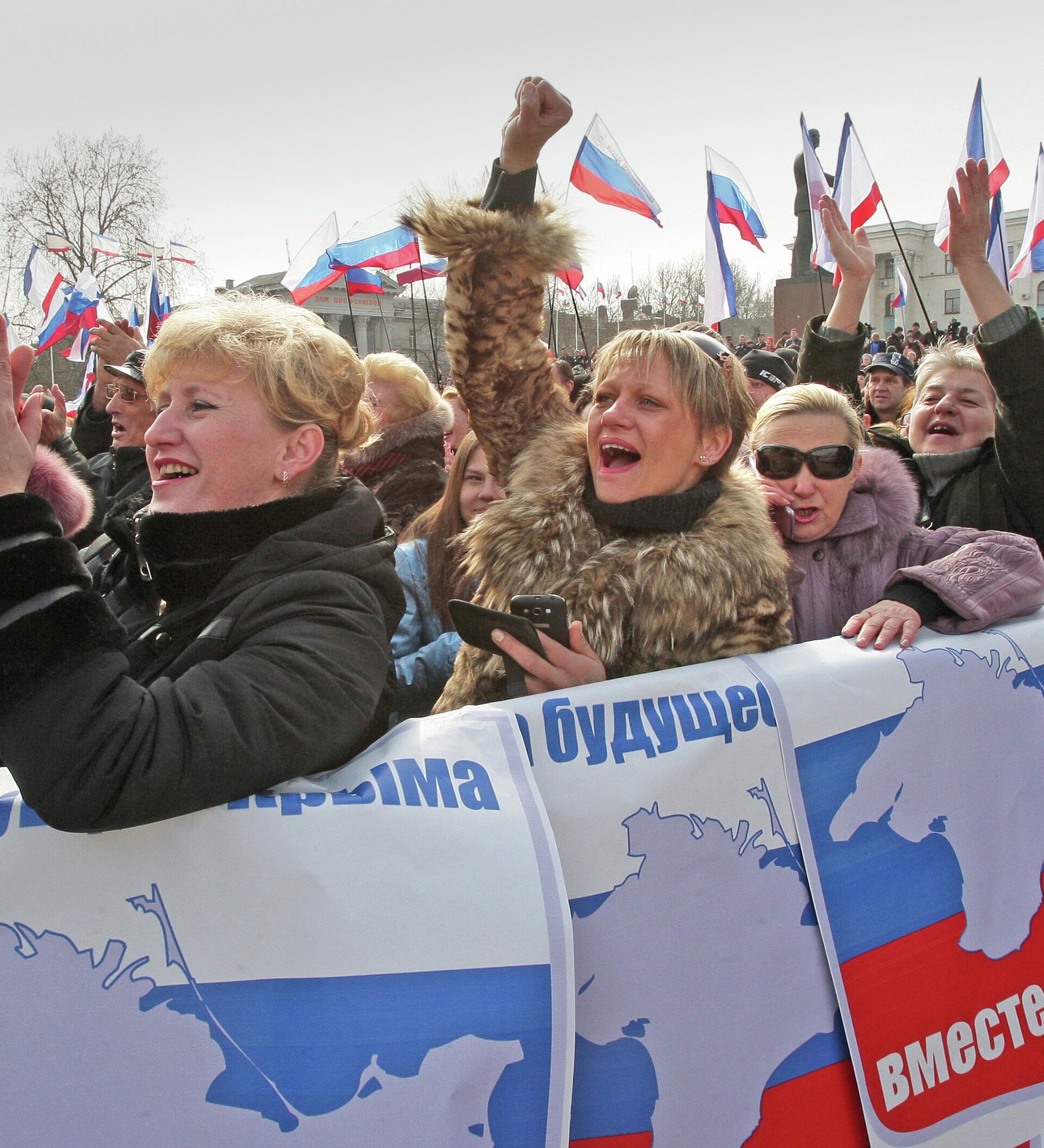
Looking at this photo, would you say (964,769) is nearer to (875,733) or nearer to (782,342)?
(875,733)

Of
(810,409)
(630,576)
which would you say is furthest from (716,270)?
(630,576)

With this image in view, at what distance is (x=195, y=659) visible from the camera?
4.76 ft

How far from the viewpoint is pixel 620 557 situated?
2014 millimetres

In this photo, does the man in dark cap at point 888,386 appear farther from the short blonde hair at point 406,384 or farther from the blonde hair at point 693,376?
the blonde hair at point 693,376

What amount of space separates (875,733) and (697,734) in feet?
1.38

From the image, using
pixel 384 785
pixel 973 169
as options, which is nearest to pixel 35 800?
pixel 384 785

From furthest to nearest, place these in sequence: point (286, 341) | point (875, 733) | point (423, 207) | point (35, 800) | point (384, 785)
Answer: point (423, 207) → point (875, 733) → point (286, 341) → point (384, 785) → point (35, 800)

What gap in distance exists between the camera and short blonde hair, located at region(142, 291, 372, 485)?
1653mm

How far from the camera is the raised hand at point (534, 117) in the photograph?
2.30 m

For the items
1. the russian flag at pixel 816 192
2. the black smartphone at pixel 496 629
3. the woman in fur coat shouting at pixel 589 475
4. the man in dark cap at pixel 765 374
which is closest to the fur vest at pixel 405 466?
the woman in fur coat shouting at pixel 589 475

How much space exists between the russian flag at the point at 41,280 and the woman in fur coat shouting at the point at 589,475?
13.8 m

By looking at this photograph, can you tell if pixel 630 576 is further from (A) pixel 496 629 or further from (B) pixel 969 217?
(B) pixel 969 217

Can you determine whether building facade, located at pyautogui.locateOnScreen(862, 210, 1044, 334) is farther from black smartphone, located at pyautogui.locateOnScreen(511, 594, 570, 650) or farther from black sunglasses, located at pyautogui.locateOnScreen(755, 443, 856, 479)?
black smartphone, located at pyautogui.locateOnScreen(511, 594, 570, 650)

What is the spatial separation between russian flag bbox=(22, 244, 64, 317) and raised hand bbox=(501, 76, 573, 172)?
1377cm
